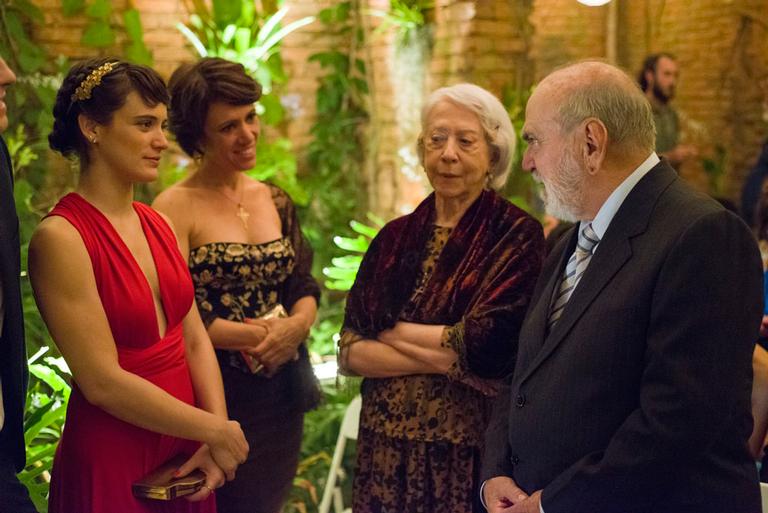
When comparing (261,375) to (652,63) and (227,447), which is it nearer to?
(227,447)

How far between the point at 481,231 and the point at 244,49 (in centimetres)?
334

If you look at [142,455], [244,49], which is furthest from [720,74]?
[142,455]

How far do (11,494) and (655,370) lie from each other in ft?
4.55

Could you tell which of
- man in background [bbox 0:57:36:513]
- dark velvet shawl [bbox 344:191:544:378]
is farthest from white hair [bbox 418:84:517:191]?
man in background [bbox 0:57:36:513]

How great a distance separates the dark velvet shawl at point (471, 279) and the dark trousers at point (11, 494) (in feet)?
3.60

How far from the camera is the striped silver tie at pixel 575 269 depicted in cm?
224

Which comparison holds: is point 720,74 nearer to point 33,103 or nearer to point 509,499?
point 33,103

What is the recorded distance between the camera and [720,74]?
304 inches

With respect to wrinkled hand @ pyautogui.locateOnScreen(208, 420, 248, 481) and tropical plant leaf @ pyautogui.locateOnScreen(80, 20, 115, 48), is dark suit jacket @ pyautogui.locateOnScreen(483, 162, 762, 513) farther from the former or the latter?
tropical plant leaf @ pyautogui.locateOnScreen(80, 20, 115, 48)

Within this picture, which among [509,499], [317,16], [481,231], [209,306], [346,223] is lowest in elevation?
[346,223]

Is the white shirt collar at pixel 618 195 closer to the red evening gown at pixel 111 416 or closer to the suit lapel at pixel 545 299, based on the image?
the suit lapel at pixel 545 299

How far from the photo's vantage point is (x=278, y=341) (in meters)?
3.11

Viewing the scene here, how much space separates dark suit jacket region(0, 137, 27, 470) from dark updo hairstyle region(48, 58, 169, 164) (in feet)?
0.68

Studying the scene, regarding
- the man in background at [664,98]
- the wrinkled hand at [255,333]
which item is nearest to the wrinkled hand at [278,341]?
the wrinkled hand at [255,333]
